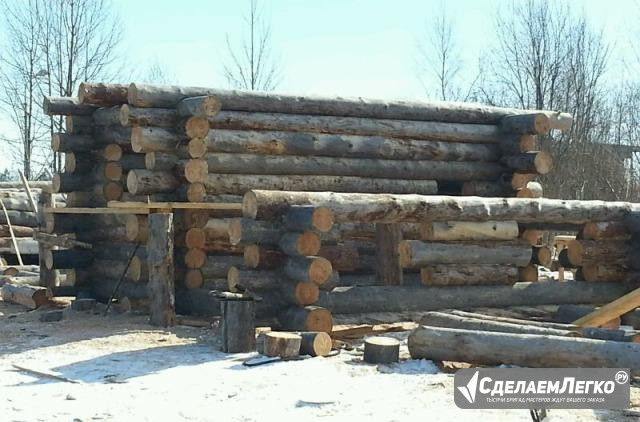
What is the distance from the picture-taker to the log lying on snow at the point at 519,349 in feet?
24.4

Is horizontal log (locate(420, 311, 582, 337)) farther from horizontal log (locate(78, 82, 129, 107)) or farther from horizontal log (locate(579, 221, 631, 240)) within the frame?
horizontal log (locate(78, 82, 129, 107))

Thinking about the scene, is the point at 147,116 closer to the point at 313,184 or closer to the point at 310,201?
the point at 313,184

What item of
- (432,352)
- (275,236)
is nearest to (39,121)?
(275,236)

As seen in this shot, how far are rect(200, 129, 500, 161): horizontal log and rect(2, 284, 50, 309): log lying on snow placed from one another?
12.8 ft

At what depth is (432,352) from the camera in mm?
8203

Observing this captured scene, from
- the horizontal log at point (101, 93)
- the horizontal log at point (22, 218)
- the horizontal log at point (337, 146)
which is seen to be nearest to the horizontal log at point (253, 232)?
the horizontal log at point (337, 146)

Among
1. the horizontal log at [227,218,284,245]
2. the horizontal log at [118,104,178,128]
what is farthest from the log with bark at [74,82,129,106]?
the horizontal log at [227,218,284,245]

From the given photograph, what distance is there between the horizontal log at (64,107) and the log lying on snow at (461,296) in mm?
6083

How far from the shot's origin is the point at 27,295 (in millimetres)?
14031

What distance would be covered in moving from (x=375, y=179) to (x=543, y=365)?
724 cm

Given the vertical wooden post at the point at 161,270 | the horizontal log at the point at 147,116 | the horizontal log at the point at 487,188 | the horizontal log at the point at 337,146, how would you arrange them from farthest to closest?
the horizontal log at the point at 487,188, the horizontal log at the point at 337,146, the horizontal log at the point at 147,116, the vertical wooden post at the point at 161,270

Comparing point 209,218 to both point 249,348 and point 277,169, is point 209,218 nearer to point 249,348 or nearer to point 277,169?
point 277,169

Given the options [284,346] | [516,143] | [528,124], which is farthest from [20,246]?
[284,346]

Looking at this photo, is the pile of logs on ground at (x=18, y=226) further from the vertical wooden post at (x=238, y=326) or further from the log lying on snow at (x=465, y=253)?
the vertical wooden post at (x=238, y=326)
